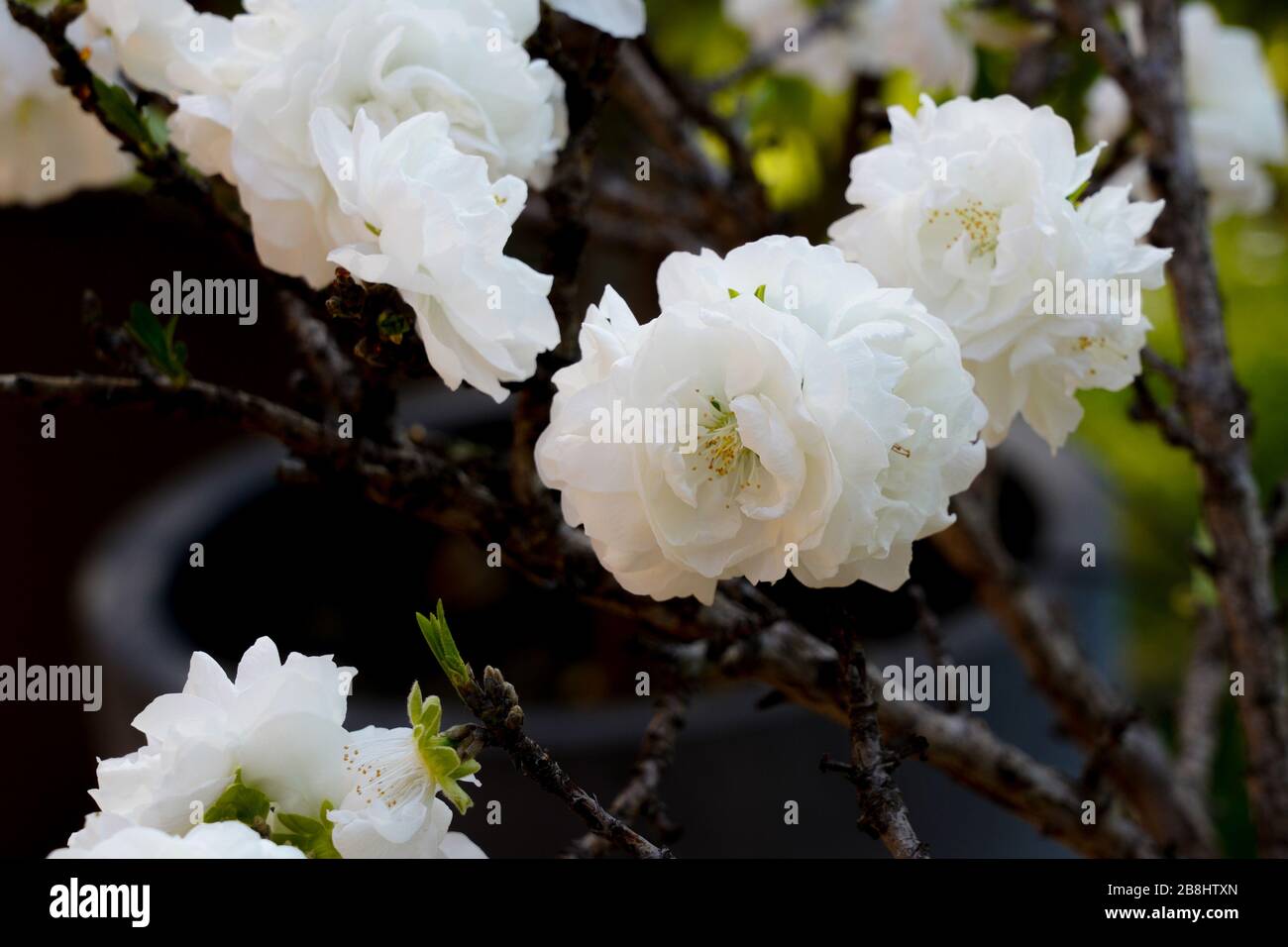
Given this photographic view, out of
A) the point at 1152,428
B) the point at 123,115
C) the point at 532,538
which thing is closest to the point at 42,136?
the point at 123,115

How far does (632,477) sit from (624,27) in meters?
0.13

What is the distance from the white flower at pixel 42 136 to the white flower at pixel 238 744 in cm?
23

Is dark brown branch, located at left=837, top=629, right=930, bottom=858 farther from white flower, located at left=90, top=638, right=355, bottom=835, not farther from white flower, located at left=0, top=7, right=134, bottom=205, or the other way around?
white flower, located at left=0, top=7, right=134, bottom=205

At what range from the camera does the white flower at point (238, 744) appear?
9.6 inches

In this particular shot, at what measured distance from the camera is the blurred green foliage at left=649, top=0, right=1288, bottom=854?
0.95m

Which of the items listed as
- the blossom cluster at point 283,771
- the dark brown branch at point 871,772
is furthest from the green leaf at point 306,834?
the dark brown branch at point 871,772

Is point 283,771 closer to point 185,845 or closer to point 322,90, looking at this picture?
point 185,845

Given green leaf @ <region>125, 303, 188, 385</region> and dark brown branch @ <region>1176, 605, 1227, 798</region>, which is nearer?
green leaf @ <region>125, 303, 188, 385</region>

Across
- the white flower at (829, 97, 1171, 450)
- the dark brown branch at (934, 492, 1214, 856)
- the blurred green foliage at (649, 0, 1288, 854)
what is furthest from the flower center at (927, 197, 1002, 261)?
the blurred green foliage at (649, 0, 1288, 854)

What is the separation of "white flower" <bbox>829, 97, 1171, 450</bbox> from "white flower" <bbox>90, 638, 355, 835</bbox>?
150mm

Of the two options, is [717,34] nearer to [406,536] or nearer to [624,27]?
[406,536]

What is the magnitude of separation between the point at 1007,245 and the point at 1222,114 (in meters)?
0.36

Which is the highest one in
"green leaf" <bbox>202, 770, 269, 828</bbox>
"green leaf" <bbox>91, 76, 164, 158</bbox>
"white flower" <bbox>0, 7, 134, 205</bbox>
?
"white flower" <bbox>0, 7, 134, 205</bbox>

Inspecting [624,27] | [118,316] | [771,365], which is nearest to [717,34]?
[118,316]
